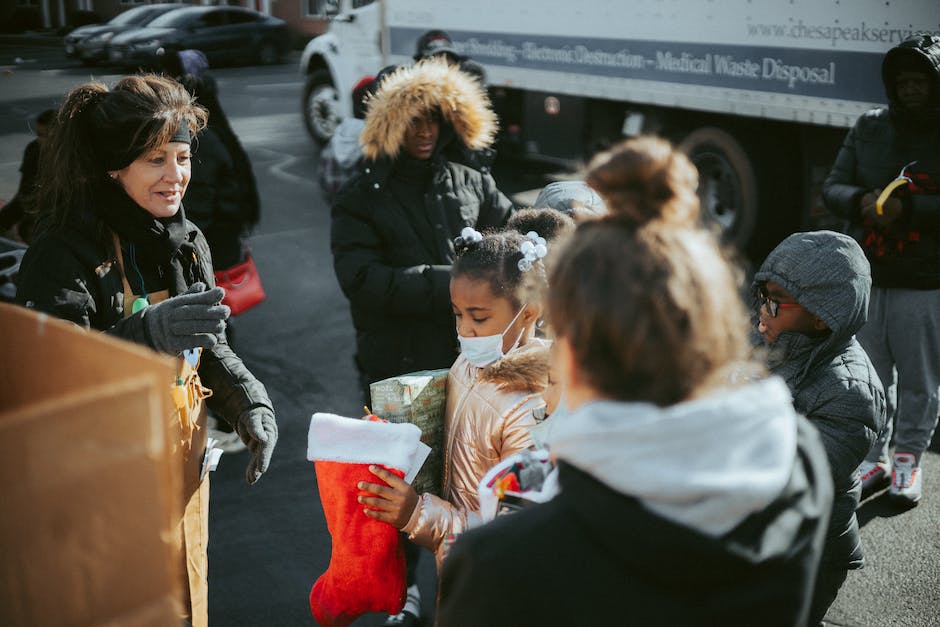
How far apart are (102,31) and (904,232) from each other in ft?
20.8

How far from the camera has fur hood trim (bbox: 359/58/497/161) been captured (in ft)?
10.9

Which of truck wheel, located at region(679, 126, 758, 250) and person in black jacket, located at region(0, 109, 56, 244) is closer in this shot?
person in black jacket, located at region(0, 109, 56, 244)

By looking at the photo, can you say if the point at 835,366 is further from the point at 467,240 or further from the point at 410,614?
the point at 410,614

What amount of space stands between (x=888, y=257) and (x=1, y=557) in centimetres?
382

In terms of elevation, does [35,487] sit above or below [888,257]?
above

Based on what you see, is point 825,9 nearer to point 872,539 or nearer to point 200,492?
point 872,539

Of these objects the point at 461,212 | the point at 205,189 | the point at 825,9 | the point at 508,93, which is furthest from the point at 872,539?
the point at 508,93

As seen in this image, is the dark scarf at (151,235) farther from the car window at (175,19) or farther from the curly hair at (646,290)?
the car window at (175,19)

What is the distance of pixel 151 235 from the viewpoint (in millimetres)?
2400

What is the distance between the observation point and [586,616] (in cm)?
118

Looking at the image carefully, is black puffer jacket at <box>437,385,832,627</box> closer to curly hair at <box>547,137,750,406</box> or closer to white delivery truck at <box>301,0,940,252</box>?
curly hair at <box>547,137,750,406</box>

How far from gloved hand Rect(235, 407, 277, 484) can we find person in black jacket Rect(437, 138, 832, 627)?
1.42m

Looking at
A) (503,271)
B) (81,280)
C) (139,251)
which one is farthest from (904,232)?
(81,280)

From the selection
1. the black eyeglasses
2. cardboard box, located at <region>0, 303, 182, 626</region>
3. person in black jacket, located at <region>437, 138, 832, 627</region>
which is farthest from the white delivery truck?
cardboard box, located at <region>0, 303, 182, 626</region>
